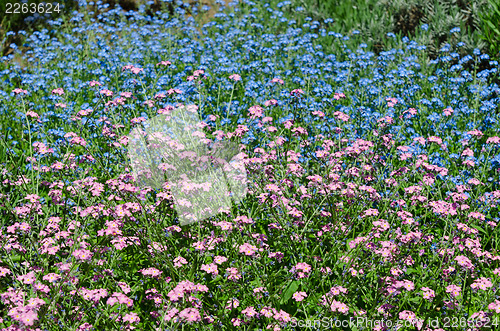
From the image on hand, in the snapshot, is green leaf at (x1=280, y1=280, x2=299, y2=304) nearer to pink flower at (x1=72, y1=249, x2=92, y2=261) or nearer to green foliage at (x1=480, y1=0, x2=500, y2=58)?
pink flower at (x1=72, y1=249, x2=92, y2=261)

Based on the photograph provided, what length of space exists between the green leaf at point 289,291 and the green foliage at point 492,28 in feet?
14.2

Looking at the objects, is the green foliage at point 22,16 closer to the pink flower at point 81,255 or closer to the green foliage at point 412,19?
the green foliage at point 412,19

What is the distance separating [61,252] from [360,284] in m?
2.10

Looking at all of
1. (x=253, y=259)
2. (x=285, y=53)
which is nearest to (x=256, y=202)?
(x=253, y=259)

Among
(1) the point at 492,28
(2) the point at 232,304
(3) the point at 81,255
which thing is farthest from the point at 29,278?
(1) the point at 492,28

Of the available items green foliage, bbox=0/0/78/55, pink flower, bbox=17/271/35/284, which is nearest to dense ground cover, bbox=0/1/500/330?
pink flower, bbox=17/271/35/284

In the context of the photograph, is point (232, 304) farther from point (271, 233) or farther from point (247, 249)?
point (271, 233)

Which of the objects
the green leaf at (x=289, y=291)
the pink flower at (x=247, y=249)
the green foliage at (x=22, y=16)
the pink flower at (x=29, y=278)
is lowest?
the green foliage at (x=22, y=16)

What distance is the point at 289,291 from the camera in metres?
3.42

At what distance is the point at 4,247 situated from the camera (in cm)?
324

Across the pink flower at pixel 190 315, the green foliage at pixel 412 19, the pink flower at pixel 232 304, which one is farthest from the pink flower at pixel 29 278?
the green foliage at pixel 412 19

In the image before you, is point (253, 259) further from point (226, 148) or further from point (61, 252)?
point (61, 252)

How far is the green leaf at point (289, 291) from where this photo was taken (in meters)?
3.37

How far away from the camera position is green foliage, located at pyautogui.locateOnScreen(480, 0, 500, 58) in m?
6.16
